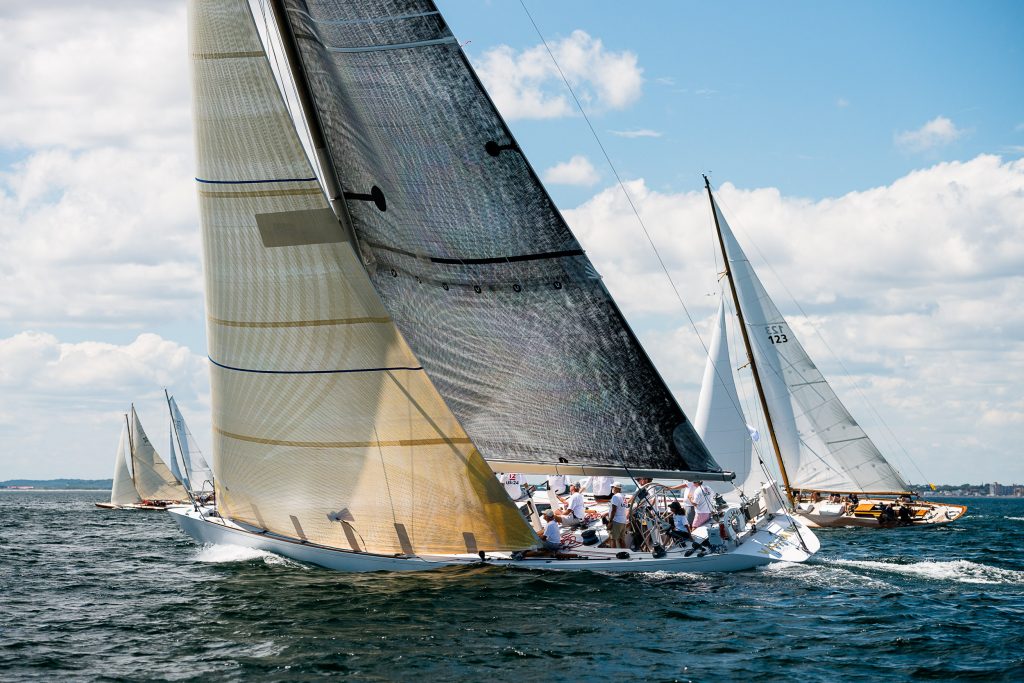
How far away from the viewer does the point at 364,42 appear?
768 inches

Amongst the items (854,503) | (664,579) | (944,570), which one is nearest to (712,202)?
(854,503)

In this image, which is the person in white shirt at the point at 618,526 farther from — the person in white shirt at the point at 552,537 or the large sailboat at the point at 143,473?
the large sailboat at the point at 143,473

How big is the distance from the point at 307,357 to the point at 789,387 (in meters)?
22.3

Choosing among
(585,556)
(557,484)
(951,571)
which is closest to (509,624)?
(585,556)

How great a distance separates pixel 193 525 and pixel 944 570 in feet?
50.9

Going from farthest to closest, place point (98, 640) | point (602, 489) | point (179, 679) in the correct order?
point (602, 489) < point (98, 640) < point (179, 679)

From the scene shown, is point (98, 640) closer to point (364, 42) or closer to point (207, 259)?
point (207, 259)

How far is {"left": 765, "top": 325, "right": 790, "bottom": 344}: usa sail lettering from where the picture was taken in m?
36.3

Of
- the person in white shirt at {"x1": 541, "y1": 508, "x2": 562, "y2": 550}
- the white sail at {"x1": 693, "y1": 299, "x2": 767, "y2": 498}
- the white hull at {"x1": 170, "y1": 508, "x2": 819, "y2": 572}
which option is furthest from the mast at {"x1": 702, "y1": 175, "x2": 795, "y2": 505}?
the person in white shirt at {"x1": 541, "y1": 508, "x2": 562, "y2": 550}

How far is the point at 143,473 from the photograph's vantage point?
2726 inches

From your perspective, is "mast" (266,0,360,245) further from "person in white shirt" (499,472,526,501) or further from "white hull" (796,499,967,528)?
"white hull" (796,499,967,528)

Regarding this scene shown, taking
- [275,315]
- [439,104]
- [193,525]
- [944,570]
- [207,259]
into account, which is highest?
[439,104]

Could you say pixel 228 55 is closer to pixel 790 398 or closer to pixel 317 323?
pixel 317 323

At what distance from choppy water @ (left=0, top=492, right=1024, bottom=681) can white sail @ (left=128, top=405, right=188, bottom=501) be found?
4854 cm
